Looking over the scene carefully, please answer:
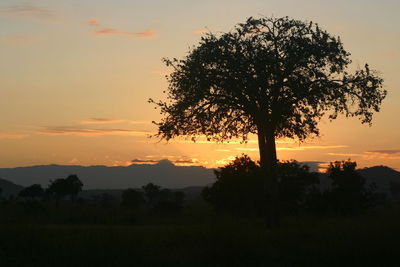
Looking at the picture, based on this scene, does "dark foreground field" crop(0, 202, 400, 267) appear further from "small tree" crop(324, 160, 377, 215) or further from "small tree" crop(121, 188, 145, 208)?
"small tree" crop(121, 188, 145, 208)

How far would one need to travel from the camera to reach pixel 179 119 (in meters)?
28.8

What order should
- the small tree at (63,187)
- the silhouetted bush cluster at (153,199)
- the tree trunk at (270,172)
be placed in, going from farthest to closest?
the small tree at (63,187) < the silhouetted bush cluster at (153,199) < the tree trunk at (270,172)

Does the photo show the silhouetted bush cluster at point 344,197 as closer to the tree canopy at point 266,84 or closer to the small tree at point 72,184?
the tree canopy at point 266,84

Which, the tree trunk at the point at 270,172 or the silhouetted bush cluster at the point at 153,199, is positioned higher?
the tree trunk at the point at 270,172

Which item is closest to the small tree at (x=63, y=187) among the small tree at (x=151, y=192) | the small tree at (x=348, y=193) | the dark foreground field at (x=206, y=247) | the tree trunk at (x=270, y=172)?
the small tree at (x=151, y=192)

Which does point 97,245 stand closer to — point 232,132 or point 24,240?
point 24,240

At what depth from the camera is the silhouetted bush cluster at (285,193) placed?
41.8 meters

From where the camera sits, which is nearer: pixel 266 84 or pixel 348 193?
pixel 266 84

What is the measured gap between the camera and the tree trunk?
27469 mm

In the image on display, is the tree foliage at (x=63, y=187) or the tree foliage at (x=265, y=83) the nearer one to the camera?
the tree foliage at (x=265, y=83)

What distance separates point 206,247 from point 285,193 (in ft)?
89.9

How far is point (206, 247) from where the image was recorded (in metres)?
15.7

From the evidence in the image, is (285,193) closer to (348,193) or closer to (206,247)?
(348,193)

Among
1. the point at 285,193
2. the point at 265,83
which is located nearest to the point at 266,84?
the point at 265,83
